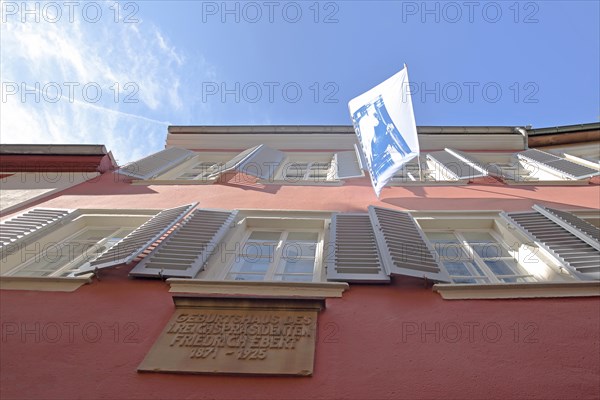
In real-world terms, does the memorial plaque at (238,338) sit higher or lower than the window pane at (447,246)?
lower

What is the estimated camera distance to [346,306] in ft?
11.4

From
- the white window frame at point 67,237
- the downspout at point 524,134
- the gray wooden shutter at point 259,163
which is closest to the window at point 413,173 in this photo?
the gray wooden shutter at point 259,163

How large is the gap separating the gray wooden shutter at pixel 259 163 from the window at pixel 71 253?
2.44 m

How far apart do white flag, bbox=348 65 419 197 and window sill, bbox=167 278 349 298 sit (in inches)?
74.7

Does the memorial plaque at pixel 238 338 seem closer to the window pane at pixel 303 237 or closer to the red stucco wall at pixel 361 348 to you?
the red stucco wall at pixel 361 348

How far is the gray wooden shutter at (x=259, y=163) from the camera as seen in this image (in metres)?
7.48

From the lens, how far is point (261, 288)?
12.2ft

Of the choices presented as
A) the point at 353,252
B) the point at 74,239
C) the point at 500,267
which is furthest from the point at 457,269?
the point at 74,239

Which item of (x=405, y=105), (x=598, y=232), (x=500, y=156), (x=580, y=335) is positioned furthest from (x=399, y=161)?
(x=500, y=156)

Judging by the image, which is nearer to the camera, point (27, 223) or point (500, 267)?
point (500, 267)

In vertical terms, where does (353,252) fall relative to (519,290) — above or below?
above

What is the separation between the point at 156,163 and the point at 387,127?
4.73 metres

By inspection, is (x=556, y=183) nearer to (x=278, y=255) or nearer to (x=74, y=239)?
(x=278, y=255)

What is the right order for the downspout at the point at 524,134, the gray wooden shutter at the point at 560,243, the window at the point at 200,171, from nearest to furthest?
the gray wooden shutter at the point at 560,243 < the window at the point at 200,171 < the downspout at the point at 524,134
